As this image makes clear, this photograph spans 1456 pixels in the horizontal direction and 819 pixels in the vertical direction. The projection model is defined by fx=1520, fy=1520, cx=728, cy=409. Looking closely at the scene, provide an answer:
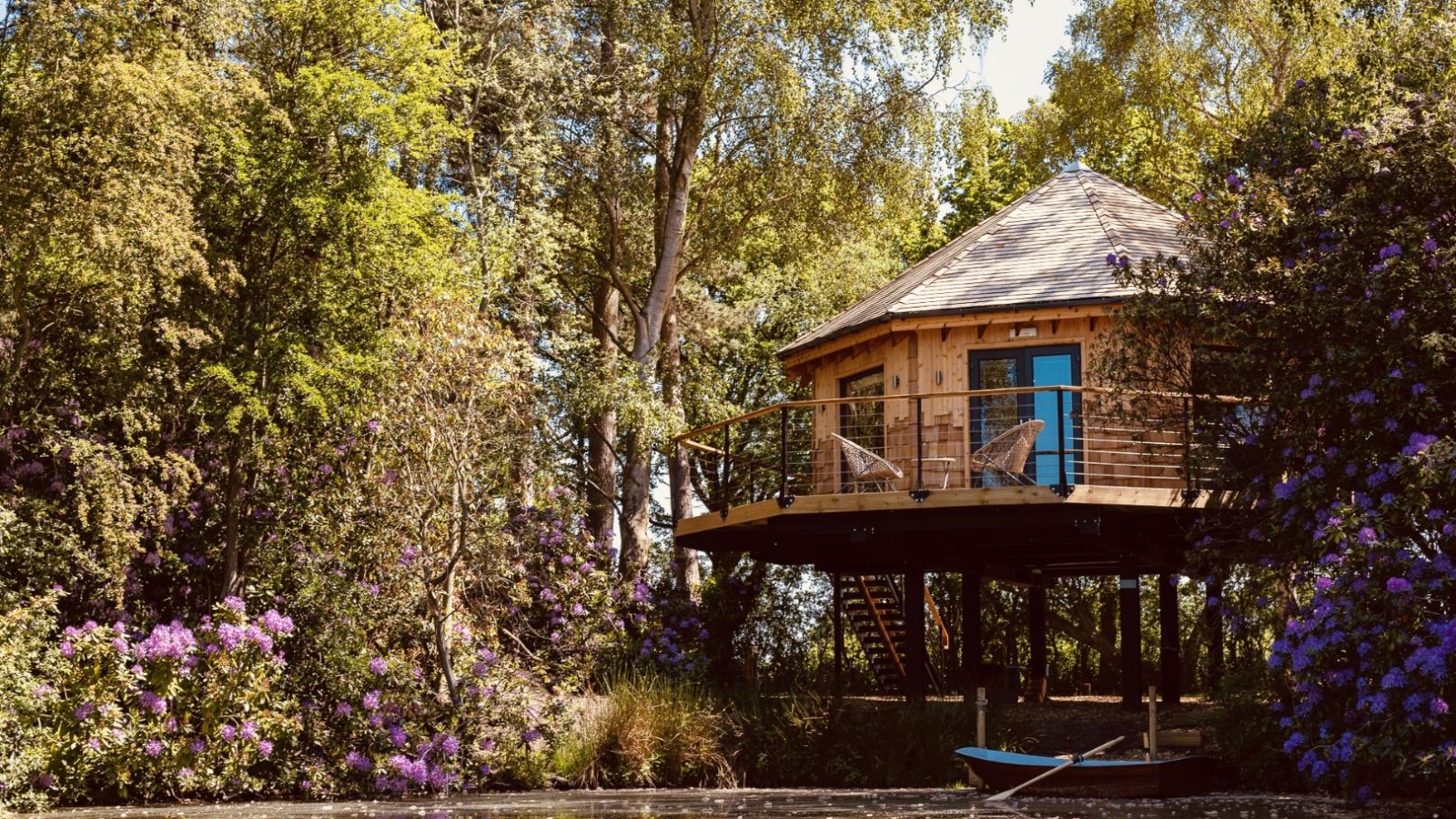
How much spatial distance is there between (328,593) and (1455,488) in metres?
12.5

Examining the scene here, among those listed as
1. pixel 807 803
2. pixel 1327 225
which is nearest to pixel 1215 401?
pixel 1327 225

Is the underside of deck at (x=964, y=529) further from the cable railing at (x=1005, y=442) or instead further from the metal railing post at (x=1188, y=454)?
the cable railing at (x=1005, y=442)

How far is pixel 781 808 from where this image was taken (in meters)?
15.7

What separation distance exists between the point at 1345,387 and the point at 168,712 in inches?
503

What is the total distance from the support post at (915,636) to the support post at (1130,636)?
272cm

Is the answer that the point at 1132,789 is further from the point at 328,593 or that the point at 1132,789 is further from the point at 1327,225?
the point at 328,593

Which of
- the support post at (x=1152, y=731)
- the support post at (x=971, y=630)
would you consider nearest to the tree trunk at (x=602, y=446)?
the support post at (x=971, y=630)

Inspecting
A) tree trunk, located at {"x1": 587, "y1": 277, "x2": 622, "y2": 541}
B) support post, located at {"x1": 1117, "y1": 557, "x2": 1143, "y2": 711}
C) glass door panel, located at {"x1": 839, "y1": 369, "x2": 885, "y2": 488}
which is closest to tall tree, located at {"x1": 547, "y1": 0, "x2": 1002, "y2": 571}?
tree trunk, located at {"x1": 587, "y1": 277, "x2": 622, "y2": 541}

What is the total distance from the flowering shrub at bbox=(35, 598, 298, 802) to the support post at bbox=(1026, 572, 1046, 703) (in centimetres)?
1207

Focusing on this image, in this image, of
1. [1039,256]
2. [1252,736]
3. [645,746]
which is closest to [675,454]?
[1039,256]

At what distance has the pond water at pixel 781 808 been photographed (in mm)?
14445

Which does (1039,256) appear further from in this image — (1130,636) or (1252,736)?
(1252,736)

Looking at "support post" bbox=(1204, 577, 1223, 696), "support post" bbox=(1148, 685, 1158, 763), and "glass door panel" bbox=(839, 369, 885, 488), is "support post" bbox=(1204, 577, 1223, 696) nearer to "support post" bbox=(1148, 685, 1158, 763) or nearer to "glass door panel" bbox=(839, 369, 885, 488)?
"support post" bbox=(1148, 685, 1158, 763)

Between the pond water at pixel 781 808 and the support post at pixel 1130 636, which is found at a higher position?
the support post at pixel 1130 636
